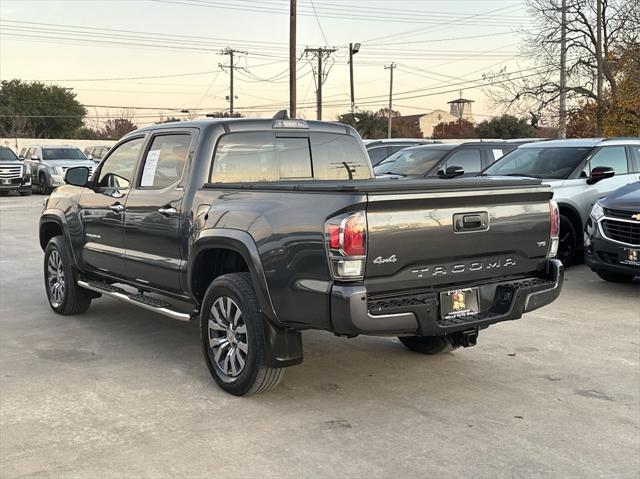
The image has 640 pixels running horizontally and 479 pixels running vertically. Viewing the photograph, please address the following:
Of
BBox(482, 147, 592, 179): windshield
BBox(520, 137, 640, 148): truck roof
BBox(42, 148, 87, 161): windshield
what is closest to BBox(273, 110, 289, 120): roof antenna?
BBox(482, 147, 592, 179): windshield

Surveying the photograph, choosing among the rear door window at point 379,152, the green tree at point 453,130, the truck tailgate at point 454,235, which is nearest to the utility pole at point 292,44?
the rear door window at point 379,152

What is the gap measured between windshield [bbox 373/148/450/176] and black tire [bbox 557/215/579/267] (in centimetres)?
311

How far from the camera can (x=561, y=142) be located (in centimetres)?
1058

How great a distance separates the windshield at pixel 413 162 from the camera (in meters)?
12.2

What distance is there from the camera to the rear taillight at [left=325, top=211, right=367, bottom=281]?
12.4 ft

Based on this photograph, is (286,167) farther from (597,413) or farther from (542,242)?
(597,413)

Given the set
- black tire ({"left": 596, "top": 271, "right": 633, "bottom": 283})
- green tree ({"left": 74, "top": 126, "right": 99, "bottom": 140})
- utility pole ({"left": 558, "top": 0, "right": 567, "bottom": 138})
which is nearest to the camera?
black tire ({"left": 596, "top": 271, "right": 633, "bottom": 283})

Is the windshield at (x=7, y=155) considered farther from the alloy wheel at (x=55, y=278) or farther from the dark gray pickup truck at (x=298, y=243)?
the dark gray pickup truck at (x=298, y=243)

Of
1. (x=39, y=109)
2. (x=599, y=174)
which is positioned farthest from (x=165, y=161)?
(x=39, y=109)

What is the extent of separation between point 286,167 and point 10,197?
22.4 meters

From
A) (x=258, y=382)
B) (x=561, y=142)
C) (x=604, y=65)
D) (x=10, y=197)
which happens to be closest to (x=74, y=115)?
(x=10, y=197)

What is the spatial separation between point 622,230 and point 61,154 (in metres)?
23.2

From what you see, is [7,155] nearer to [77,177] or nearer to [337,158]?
[77,177]

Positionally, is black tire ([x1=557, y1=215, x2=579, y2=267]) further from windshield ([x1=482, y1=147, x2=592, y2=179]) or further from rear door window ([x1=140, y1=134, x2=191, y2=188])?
rear door window ([x1=140, y1=134, x2=191, y2=188])
